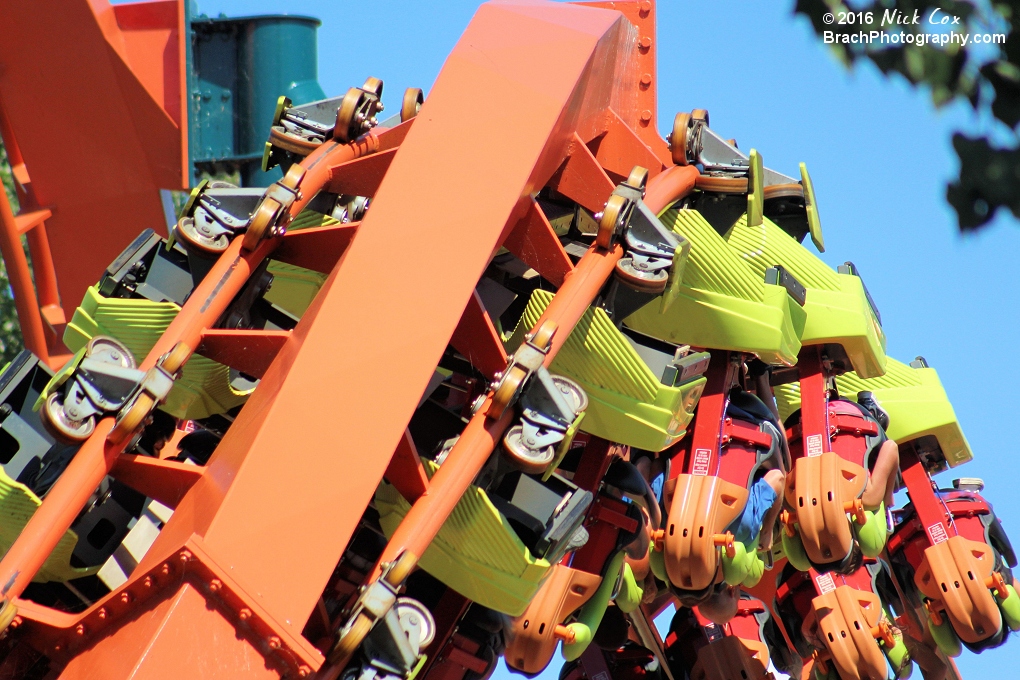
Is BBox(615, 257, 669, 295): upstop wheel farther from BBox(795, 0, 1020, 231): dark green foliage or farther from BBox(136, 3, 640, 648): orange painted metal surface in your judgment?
BBox(795, 0, 1020, 231): dark green foliage

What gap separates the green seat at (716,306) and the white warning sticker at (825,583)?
3295mm

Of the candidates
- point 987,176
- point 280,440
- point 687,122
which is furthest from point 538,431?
point 987,176

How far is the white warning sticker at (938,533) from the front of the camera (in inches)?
477

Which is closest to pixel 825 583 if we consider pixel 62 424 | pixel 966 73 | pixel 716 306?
pixel 716 306

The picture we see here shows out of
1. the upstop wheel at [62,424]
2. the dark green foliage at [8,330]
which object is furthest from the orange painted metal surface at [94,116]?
the dark green foliage at [8,330]

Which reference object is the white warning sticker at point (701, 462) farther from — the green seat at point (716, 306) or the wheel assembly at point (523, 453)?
the wheel assembly at point (523, 453)

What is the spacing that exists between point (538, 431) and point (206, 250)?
230cm

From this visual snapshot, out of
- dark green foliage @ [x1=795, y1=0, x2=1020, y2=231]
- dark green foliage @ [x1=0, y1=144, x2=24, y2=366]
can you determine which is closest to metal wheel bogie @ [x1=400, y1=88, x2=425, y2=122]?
dark green foliage @ [x1=795, y1=0, x2=1020, y2=231]

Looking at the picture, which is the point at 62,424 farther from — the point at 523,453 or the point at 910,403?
the point at 910,403

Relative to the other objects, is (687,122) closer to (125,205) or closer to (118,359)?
(118,359)

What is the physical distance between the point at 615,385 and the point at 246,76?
41.2ft

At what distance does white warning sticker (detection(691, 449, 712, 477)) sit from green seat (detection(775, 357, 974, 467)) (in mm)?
2977

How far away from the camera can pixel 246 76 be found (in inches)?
768

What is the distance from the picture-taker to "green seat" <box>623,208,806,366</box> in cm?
938
